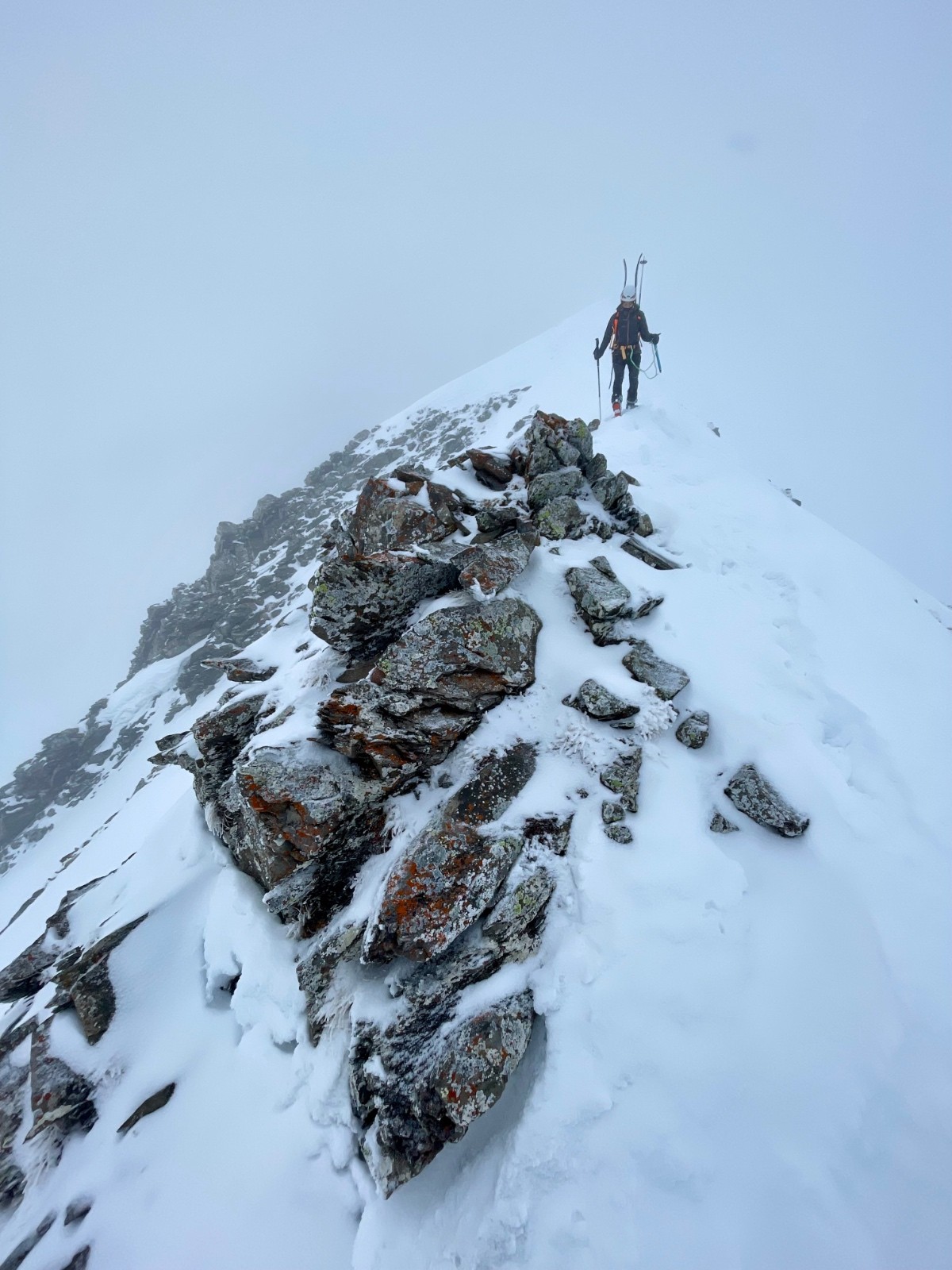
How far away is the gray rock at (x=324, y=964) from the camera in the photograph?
6898mm

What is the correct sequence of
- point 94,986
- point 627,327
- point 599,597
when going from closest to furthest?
point 94,986 < point 599,597 < point 627,327

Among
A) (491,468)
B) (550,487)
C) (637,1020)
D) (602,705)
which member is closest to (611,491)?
(550,487)

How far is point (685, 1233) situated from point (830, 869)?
4.54 m

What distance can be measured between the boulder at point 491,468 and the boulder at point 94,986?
1186 centimetres

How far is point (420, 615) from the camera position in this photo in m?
9.10

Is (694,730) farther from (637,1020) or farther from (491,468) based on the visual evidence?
(491,468)

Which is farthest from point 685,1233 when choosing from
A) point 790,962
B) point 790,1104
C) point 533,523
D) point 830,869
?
point 533,523

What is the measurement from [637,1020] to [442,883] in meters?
2.93

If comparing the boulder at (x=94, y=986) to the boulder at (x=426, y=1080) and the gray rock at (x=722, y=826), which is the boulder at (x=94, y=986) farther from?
the gray rock at (x=722, y=826)

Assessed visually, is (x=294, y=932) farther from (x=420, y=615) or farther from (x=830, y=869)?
(x=830, y=869)

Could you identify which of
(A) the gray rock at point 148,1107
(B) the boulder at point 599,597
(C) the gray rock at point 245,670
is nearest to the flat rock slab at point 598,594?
(B) the boulder at point 599,597

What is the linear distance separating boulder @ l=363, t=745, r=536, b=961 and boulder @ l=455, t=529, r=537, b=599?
387 centimetres

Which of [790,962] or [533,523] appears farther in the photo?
[533,523]

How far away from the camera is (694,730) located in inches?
311
